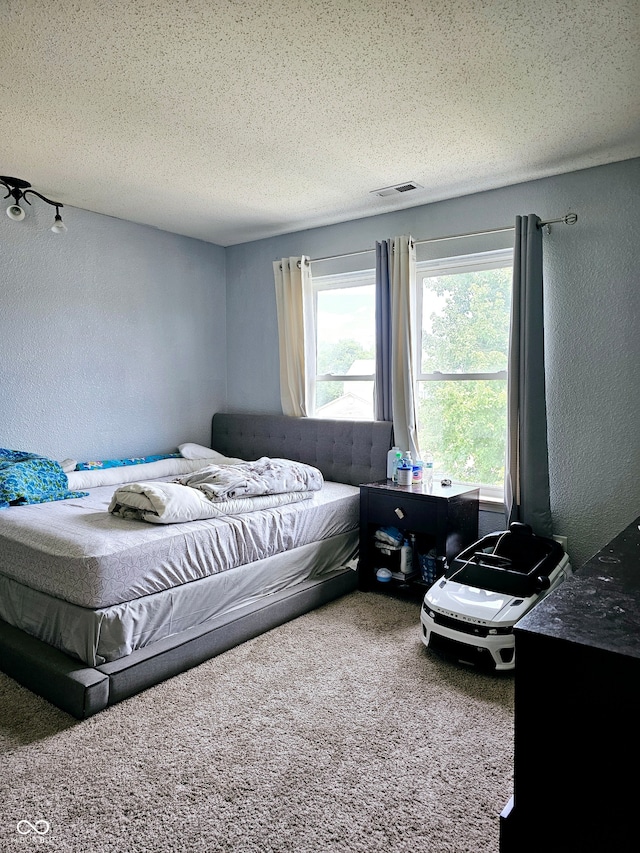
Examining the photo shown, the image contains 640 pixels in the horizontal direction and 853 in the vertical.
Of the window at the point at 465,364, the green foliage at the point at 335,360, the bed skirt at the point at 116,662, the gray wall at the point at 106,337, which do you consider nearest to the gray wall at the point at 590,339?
the window at the point at 465,364

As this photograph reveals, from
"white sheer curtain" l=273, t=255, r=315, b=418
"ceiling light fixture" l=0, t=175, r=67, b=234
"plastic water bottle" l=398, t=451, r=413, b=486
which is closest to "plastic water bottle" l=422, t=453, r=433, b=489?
"plastic water bottle" l=398, t=451, r=413, b=486

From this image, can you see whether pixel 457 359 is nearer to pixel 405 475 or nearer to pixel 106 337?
pixel 405 475

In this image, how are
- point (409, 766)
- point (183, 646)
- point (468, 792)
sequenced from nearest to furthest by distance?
point (468, 792), point (409, 766), point (183, 646)

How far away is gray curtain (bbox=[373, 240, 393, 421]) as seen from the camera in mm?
3701

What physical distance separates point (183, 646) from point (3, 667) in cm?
78

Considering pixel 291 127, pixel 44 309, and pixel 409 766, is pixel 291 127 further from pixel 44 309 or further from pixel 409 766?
pixel 409 766

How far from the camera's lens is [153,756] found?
1860mm

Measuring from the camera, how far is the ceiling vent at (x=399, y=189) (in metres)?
3.34

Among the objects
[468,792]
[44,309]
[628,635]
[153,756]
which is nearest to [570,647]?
[628,635]

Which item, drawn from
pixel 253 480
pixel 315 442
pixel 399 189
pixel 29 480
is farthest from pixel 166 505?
pixel 399 189

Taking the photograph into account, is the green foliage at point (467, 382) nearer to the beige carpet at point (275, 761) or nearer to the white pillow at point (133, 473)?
the beige carpet at point (275, 761)

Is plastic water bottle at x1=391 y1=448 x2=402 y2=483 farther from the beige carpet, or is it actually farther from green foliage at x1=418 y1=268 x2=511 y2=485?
the beige carpet

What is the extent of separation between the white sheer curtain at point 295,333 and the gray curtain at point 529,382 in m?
1.57

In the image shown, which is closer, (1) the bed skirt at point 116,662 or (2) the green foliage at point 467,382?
(1) the bed skirt at point 116,662
